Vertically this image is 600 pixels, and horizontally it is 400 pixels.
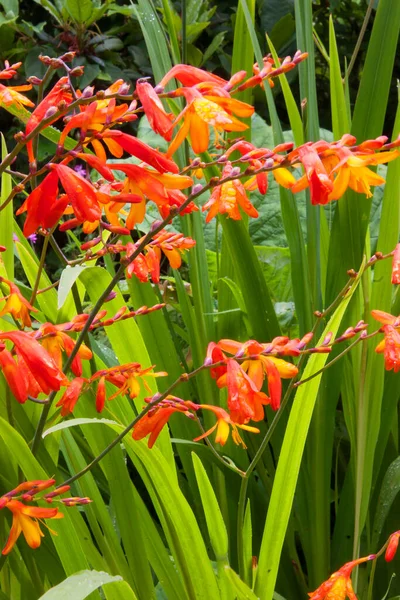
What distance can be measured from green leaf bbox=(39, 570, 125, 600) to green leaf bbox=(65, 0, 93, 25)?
6.69 feet

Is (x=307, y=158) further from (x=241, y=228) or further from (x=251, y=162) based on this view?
(x=241, y=228)

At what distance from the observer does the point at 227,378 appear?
2.43ft

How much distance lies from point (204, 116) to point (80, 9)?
196 centimetres

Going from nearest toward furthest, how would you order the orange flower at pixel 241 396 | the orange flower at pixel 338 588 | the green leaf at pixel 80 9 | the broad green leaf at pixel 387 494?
the orange flower at pixel 241 396, the orange flower at pixel 338 588, the broad green leaf at pixel 387 494, the green leaf at pixel 80 9

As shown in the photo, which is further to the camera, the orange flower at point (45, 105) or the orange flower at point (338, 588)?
the orange flower at point (338, 588)

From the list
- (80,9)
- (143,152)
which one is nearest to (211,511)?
(143,152)

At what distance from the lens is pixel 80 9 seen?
2.40m

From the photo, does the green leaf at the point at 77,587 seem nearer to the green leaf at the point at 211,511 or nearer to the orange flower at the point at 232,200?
the green leaf at the point at 211,511

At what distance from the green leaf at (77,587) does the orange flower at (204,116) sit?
0.41 metres

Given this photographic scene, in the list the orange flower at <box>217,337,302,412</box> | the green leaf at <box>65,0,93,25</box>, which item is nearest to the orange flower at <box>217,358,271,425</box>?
the orange flower at <box>217,337,302,412</box>

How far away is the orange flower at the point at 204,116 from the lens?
64cm

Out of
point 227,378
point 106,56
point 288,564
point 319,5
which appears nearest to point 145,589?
point 288,564

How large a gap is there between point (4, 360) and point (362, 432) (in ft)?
2.01

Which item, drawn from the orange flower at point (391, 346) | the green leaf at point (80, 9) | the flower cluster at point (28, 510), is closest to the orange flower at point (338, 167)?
the orange flower at point (391, 346)
